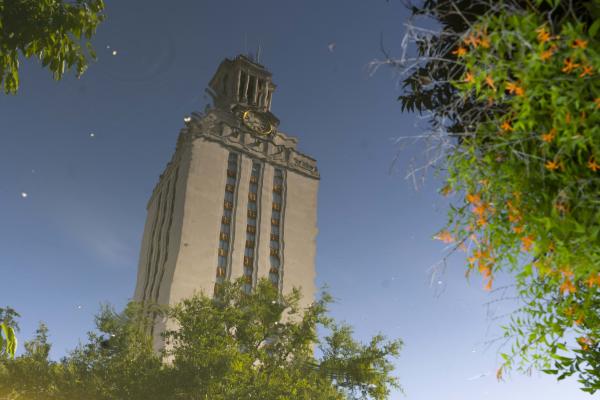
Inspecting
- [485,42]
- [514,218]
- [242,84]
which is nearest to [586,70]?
[485,42]

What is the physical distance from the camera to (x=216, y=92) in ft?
308

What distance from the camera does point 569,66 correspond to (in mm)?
3387

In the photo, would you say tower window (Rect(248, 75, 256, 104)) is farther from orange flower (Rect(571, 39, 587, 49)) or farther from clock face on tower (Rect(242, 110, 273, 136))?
orange flower (Rect(571, 39, 587, 49))

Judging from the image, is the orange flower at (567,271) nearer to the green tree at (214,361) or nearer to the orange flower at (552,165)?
the orange flower at (552,165)

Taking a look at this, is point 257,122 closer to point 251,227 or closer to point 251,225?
point 251,225

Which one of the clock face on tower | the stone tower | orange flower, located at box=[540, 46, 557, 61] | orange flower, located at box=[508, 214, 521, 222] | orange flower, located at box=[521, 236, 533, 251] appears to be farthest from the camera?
the clock face on tower

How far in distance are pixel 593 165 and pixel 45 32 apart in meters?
5.74

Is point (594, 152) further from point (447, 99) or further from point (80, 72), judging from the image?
point (80, 72)

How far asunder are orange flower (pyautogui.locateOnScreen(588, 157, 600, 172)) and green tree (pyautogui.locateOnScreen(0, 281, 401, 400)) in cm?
2165

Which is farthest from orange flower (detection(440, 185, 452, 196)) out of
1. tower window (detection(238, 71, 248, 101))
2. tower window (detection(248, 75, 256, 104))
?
tower window (detection(248, 75, 256, 104))

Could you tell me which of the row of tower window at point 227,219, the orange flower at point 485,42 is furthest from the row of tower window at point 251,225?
the orange flower at point 485,42

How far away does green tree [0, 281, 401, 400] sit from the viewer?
25.0 meters

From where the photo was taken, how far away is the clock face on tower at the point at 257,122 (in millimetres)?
86438

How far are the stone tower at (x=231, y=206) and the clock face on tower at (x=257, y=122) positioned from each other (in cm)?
17
